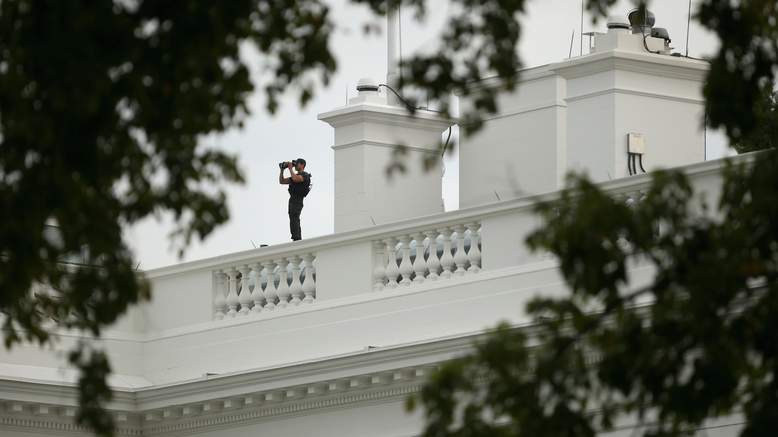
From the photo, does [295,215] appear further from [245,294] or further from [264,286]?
[245,294]

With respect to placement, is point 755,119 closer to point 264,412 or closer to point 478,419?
point 478,419

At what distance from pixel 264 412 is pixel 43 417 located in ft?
7.50

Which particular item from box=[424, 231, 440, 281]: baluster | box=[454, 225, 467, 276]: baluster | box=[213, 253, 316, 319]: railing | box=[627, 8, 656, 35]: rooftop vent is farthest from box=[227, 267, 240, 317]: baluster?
box=[627, 8, 656, 35]: rooftop vent

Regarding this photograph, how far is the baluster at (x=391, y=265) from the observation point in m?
25.8

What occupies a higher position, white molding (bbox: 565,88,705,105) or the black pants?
white molding (bbox: 565,88,705,105)

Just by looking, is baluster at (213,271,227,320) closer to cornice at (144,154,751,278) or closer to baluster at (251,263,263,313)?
cornice at (144,154,751,278)

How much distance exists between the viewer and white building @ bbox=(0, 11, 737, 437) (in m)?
24.9

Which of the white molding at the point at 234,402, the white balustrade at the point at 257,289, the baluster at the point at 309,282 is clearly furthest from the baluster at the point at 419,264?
the white balustrade at the point at 257,289

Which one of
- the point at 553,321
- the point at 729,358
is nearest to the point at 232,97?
the point at 553,321

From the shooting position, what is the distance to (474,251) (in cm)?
2503

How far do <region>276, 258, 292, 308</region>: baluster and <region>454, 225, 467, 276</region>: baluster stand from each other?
2.39 meters

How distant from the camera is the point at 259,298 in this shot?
27188mm

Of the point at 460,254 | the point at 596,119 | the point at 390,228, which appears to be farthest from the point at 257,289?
the point at 596,119

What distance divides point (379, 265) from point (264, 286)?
1.86 meters
